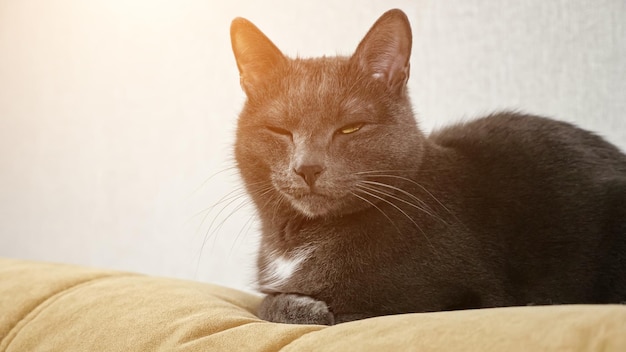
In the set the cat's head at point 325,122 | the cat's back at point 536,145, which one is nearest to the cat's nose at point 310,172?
the cat's head at point 325,122

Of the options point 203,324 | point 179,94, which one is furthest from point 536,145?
point 179,94

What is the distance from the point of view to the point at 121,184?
71.5 inches

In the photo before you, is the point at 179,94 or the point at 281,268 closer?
the point at 281,268

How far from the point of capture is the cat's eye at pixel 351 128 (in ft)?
3.18

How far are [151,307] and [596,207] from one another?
697mm

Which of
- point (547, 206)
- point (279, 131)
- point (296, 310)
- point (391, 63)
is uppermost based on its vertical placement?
point (391, 63)

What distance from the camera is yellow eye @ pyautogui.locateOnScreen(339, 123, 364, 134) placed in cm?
97

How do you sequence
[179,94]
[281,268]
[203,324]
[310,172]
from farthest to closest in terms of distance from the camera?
[179,94], [281,268], [310,172], [203,324]

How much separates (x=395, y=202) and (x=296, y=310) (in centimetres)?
23

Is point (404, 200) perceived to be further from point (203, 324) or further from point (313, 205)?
point (203, 324)

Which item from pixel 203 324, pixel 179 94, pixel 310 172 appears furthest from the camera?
pixel 179 94

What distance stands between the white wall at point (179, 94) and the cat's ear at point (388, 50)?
13.5 inches

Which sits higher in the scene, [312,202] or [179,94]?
[179,94]

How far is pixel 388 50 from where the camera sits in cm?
101
